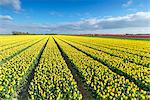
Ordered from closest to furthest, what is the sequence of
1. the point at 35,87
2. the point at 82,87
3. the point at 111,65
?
the point at 35,87
the point at 82,87
the point at 111,65

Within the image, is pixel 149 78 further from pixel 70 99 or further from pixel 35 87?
pixel 35 87

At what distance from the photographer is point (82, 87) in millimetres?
10820

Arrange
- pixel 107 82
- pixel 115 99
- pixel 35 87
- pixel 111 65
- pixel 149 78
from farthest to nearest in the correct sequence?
pixel 111 65, pixel 149 78, pixel 107 82, pixel 35 87, pixel 115 99

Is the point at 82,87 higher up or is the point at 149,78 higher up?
the point at 149,78

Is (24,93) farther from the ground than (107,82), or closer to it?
closer to it

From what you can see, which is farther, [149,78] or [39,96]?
[149,78]

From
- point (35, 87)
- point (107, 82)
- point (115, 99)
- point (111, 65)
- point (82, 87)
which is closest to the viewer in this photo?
point (115, 99)

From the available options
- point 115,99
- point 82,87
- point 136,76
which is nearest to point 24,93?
point 82,87

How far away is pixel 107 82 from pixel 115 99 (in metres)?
2.03

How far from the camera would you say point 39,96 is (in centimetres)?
739

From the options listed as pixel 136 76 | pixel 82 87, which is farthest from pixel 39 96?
pixel 136 76

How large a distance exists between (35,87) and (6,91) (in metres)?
1.18

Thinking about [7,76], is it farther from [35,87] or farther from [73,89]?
[73,89]

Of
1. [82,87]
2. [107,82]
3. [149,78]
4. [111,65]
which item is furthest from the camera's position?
[111,65]
